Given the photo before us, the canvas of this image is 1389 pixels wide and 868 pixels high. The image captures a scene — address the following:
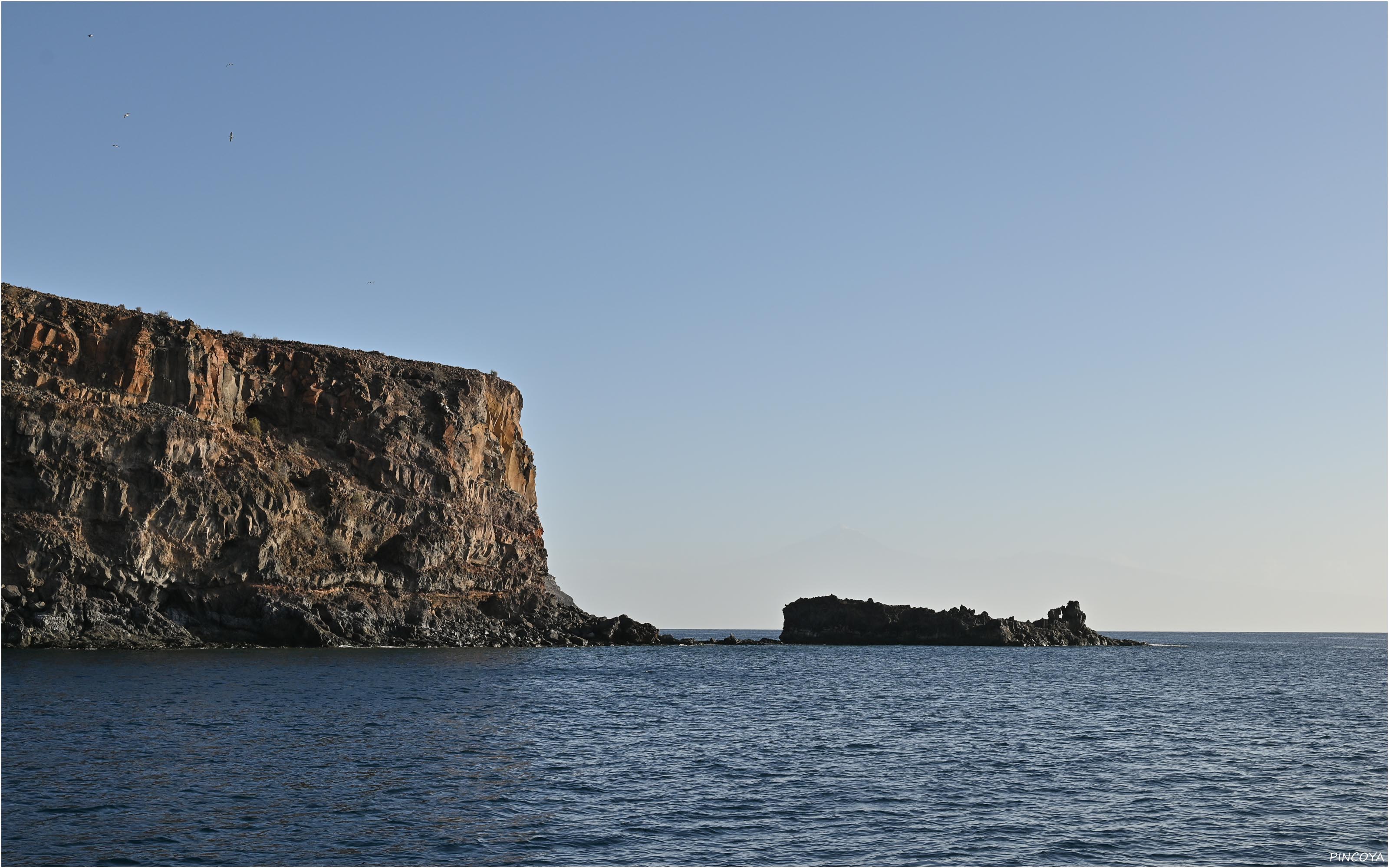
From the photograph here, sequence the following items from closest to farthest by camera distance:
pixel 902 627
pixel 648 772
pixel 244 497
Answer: pixel 648 772 < pixel 244 497 < pixel 902 627

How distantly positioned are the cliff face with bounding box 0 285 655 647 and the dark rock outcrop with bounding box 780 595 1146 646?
111ft

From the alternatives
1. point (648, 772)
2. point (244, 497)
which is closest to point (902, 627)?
point (244, 497)

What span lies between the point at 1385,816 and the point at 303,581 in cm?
6884

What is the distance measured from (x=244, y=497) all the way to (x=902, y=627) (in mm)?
72271

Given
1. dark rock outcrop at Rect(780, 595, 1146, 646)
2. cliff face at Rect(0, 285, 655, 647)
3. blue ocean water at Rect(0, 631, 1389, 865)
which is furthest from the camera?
dark rock outcrop at Rect(780, 595, 1146, 646)

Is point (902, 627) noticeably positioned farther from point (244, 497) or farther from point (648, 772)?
point (648, 772)

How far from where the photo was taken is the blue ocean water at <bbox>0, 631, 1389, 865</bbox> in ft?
70.6

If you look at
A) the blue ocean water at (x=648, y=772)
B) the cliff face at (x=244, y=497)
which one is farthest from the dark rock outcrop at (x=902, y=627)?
the blue ocean water at (x=648, y=772)

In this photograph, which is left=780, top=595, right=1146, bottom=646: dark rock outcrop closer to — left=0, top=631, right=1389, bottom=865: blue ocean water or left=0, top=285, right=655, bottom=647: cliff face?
left=0, top=285, right=655, bottom=647: cliff face

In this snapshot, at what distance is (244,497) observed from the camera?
253 feet

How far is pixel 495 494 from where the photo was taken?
3895 inches

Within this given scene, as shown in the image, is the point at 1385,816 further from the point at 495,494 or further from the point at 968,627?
the point at 968,627

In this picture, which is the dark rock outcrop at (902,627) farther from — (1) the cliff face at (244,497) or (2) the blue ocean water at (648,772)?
(2) the blue ocean water at (648,772)

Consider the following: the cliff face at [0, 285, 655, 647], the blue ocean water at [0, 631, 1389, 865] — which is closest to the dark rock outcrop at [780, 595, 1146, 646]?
the cliff face at [0, 285, 655, 647]
